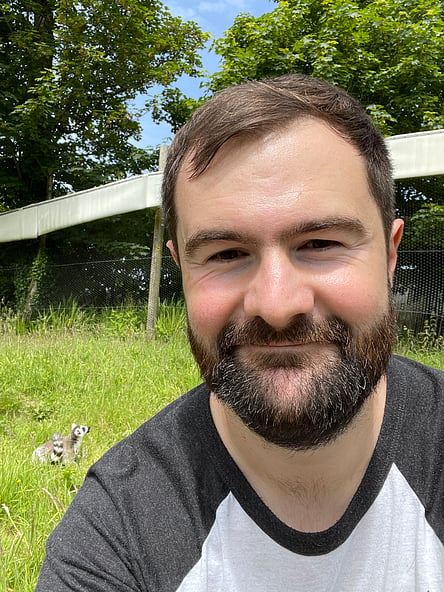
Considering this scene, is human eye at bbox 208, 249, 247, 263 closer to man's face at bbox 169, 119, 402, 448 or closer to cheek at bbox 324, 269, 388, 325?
man's face at bbox 169, 119, 402, 448

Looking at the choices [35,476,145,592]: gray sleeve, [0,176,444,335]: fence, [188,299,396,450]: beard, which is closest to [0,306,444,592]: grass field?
[0,176,444,335]: fence

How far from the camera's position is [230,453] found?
135 centimetres

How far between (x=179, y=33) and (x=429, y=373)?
41.4 ft

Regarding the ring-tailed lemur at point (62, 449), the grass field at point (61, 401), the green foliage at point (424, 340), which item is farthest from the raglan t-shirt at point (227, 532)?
the green foliage at point (424, 340)

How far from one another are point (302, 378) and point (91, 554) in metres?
0.61

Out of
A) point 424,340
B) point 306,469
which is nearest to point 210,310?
point 306,469

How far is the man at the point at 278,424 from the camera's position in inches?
47.5

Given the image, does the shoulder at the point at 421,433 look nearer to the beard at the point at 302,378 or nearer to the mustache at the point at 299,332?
the beard at the point at 302,378

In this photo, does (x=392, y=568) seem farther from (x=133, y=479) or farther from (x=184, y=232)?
(x=184, y=232)

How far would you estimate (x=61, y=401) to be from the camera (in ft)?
13.9

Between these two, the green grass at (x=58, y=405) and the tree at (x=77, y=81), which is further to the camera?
the tree at (x=77, y=81)

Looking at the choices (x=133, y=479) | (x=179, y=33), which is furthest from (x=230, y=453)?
(x=179, y=33)

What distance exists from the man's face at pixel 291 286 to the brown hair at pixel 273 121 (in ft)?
0.11

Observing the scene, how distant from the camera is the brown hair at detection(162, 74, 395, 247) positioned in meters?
1.32
